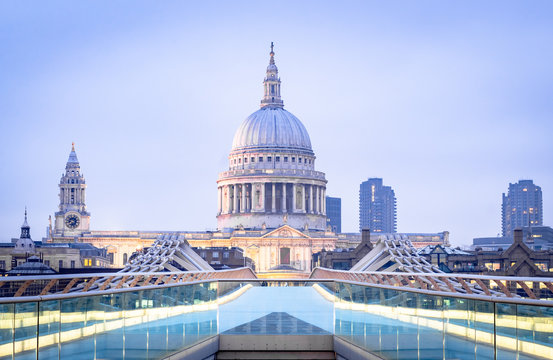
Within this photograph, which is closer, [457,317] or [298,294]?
[457,317]

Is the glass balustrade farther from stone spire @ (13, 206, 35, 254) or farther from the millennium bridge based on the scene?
stone spire @ (13, 206, 35, 254)

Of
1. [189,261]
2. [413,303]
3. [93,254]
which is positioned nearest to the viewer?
[413,303]

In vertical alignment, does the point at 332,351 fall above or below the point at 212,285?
below

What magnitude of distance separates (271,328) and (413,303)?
6122mm

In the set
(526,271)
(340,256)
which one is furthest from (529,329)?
(340,256)

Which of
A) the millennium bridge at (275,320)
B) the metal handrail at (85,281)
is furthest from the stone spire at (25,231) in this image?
the millennium bridge at (275,320)

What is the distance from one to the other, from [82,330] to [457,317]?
536cm

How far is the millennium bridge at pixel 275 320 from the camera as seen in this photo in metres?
12.9

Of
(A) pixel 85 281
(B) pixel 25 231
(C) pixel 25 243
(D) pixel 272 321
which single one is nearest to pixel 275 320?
(D) pixel 272 321

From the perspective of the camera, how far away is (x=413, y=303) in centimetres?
1709

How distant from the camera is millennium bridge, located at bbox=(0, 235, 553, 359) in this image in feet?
42.3

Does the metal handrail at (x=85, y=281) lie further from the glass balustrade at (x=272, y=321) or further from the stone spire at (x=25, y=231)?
the stone spire at (x=25, y=231)

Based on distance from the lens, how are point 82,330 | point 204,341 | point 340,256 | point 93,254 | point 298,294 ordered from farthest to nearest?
point 93,254
point 340,256
point 298,294
point 204,341
point 82,330

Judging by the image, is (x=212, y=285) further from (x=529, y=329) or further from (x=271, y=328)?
(x=529, y=329)
